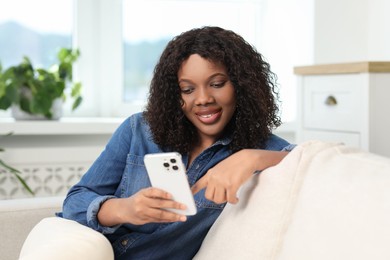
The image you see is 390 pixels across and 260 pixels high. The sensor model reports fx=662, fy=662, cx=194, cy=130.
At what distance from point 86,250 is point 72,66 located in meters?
1.67

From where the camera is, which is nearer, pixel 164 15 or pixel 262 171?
pixel 262 171

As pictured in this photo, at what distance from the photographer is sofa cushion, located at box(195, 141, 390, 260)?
0.82 metres

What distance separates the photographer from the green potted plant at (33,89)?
2387 mm

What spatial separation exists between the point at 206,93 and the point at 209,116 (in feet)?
0.16

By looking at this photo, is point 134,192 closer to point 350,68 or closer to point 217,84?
point 217,84

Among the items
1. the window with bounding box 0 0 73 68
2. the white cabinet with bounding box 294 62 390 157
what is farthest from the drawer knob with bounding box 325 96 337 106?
the window with bounding box 0 0 73 68

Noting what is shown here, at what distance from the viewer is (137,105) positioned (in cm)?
287

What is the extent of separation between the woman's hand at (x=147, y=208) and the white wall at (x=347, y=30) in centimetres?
162

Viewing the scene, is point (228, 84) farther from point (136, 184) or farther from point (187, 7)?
point (187, 7)

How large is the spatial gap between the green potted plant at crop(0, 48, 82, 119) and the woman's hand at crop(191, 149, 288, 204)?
1.41m

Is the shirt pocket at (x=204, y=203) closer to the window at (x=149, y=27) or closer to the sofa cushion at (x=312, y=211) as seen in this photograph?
the sofa cushion at (x=312, y=211)

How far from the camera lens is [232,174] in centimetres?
109

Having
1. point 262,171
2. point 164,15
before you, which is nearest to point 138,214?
point 262,171

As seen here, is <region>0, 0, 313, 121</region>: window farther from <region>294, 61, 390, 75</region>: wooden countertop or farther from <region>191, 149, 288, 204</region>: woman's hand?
<region>191, 149, 288, 204</region>: woman's hand
